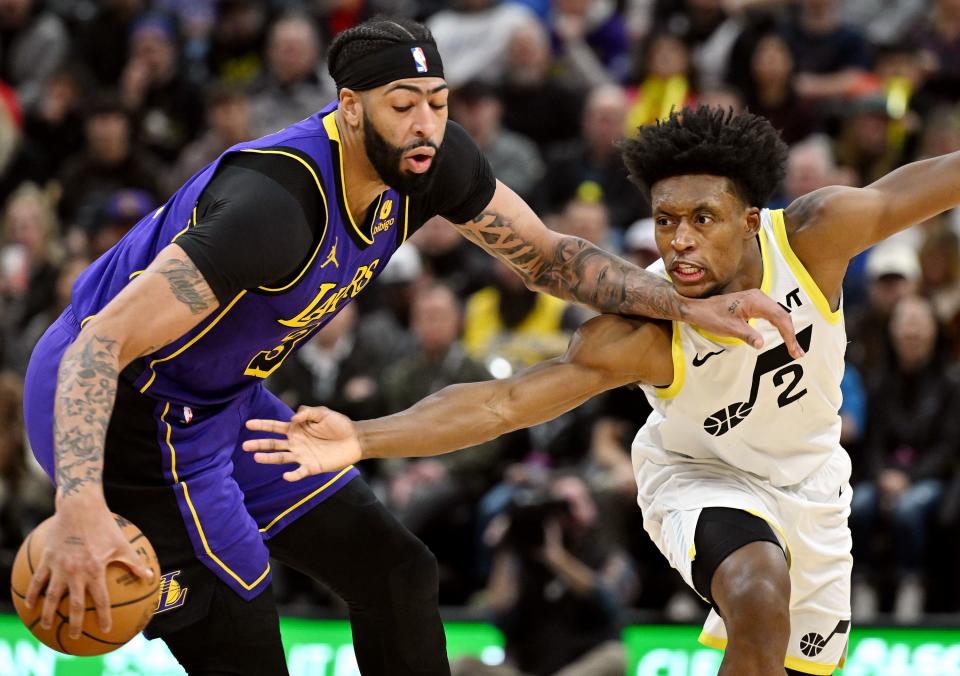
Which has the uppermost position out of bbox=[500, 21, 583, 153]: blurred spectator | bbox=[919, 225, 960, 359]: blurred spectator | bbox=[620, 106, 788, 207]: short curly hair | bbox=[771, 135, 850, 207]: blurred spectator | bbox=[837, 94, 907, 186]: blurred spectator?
bbox=[500, 21, 583, 153]: blurred spectator

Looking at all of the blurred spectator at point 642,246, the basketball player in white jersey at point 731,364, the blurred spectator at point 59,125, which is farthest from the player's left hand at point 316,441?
the blurred spectator at point 59,125

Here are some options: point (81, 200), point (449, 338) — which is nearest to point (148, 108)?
point (81, 200)

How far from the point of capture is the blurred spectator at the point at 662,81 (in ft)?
36.7

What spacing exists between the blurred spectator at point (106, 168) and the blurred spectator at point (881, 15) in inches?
223

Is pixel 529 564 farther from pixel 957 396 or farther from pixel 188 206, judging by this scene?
pixel 188 206

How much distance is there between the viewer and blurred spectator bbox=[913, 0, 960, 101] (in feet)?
36.1

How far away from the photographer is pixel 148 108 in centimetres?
1269

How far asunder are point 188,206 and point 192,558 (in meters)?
1.16

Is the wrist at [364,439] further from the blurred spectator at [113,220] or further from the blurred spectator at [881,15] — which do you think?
the blurred spectator at [881,15]

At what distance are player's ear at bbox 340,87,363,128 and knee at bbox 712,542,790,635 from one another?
1.84 meters

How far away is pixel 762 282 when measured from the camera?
5086mm

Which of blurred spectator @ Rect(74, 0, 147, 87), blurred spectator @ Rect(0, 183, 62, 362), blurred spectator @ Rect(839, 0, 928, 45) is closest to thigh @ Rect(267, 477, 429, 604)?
blurred spectator @ Rect(0, 183, 62, 362)

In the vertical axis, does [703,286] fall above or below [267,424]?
above

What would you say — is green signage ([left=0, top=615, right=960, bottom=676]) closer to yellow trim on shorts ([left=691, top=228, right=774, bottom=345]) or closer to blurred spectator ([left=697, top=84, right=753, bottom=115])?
yellow trim on shorts ([left=691, top=228, right=774, bottom=345])
